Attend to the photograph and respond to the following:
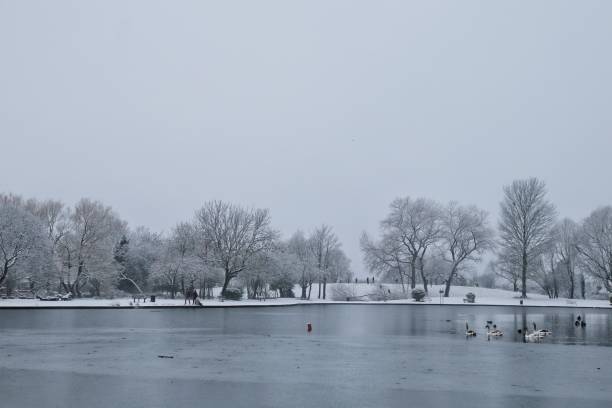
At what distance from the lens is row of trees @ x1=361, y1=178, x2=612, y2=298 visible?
77.9 meters

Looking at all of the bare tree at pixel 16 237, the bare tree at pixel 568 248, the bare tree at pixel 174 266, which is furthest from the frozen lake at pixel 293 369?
the bare tree at pixel 568 248

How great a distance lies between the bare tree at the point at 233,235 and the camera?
231 feet

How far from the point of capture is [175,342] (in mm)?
23422

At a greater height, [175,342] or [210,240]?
[210,240]

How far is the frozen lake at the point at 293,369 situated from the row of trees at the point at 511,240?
52.2 metres

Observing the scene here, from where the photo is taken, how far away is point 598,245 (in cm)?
7644

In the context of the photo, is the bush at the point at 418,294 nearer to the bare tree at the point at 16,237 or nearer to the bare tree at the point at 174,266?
the bare tree at the point at 174,266

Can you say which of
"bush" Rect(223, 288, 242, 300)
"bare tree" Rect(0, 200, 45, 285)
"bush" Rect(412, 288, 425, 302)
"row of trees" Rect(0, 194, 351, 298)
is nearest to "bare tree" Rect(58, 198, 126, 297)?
"row of trees" Rect(0, 194, 351, 298)

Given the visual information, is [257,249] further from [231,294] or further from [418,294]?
[418,294]

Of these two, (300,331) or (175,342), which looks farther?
(300,331)

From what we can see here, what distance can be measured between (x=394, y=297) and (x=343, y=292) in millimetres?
7643

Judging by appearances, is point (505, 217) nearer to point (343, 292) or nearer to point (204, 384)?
point (343, 292)

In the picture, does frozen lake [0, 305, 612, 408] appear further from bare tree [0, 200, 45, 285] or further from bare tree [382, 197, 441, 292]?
bare tree [382, 197, 441, 292]

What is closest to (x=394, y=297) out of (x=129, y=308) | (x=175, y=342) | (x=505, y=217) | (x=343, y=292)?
(x=343, y=292)
